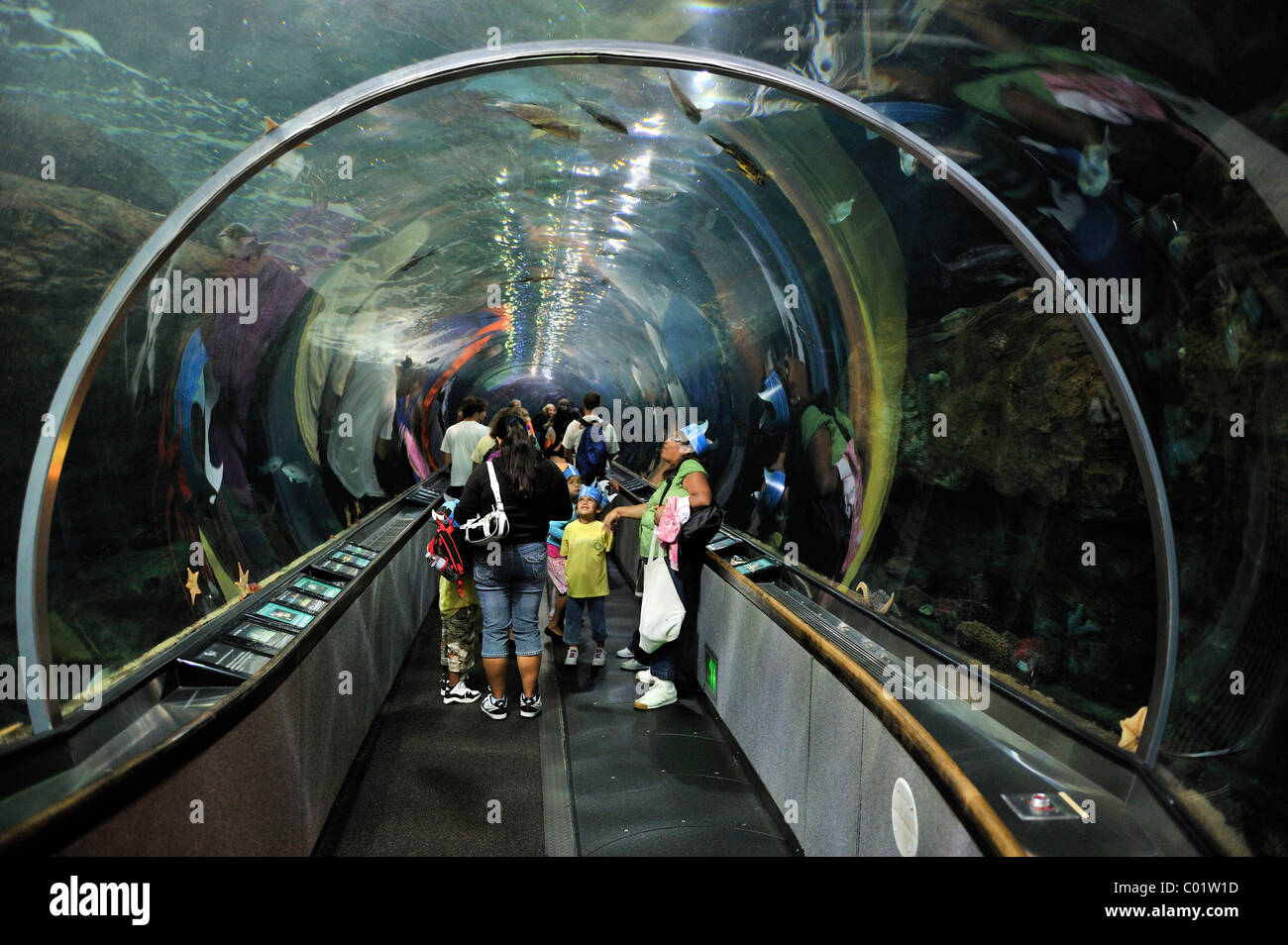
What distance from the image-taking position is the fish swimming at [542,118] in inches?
239

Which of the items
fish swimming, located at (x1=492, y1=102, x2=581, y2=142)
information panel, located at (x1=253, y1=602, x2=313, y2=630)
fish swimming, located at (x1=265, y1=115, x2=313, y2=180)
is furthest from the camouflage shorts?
fish swimming, located at (x1=492, y1=102, x2=581, y2=142)

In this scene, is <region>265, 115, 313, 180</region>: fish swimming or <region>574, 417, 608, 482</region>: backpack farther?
<region>574, 417, 608, 482</region>: backpack

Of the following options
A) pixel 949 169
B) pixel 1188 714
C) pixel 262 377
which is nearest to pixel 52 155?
pixel 262 377

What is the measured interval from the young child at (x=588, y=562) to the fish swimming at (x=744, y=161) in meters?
2.83

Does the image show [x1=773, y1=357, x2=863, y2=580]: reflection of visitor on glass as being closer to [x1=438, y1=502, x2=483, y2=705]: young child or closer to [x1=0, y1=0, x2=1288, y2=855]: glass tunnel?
[x1=0, y1=0, x2=1288, y2=855]: glass tunnel

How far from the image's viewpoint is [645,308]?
40.7 ft

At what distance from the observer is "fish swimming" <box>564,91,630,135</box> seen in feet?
19.6

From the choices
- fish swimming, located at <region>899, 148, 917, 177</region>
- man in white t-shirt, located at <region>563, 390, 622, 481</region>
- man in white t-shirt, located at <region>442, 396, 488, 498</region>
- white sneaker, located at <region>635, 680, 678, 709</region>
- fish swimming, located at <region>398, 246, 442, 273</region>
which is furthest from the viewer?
man in white t-shirt, located at <region>563, 390, 622, 481</region>

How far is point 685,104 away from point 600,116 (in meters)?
0.73

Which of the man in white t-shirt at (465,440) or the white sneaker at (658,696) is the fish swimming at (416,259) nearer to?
the man in white t-shirt at (465,440)
